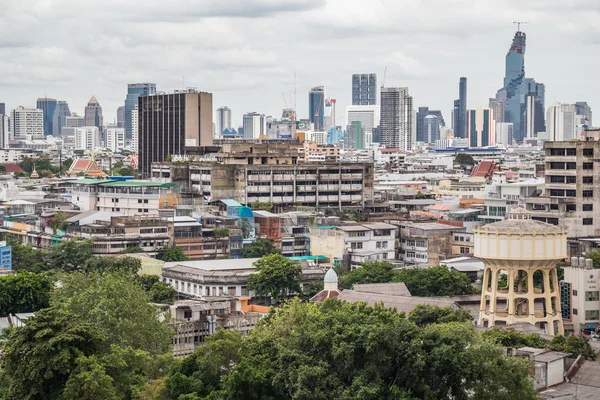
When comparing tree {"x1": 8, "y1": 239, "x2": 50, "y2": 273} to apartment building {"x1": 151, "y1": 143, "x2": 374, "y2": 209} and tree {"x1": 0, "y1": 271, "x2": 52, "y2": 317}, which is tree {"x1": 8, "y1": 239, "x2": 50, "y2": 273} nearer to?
tree {"x1": 0, "y1": 271, "x2": 52, "y2": 317}

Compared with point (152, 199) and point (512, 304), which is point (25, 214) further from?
point (512, 304)

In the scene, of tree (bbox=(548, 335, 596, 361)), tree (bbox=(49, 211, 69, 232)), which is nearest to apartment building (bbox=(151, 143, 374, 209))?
tree (bbox=(49, 211, 69, 232))

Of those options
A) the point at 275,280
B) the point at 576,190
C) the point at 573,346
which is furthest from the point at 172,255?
the point at 573,346

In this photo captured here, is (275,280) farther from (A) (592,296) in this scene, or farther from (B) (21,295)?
(A) (592,296)

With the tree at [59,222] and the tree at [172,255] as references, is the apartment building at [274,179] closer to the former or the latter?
the tree at [59,222]

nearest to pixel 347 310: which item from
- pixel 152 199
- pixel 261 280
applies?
pixel 261 280

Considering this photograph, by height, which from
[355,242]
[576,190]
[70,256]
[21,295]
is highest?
[576,190]
